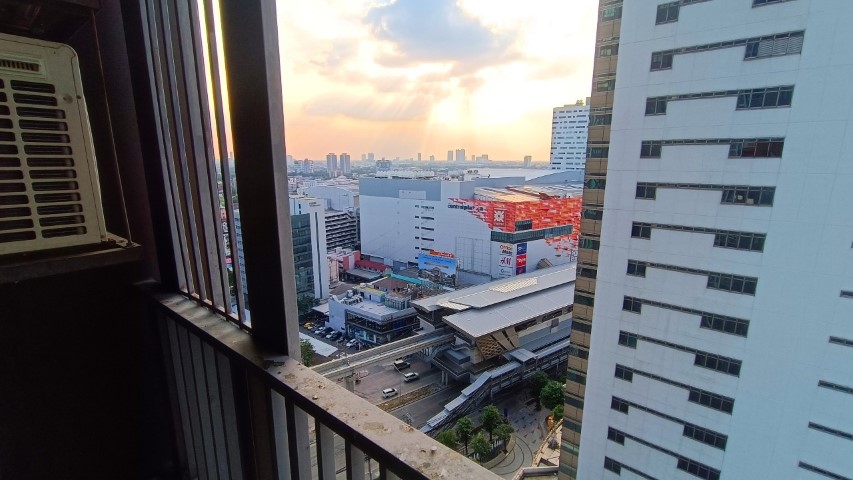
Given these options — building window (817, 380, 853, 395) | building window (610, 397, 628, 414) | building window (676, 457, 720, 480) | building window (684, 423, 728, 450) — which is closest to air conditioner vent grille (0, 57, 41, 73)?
building window (817, 380, 853, 395)

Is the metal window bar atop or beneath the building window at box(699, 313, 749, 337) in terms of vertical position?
atop

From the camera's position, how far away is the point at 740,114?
7.90ft

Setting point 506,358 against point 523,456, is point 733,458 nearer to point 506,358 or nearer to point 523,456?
point 523,456

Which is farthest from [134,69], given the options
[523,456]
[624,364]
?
[523,456]

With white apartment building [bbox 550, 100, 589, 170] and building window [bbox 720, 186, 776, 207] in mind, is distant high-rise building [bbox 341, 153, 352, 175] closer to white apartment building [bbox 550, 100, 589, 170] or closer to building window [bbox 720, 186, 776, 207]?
white apartment building [bbox 550, 100, 589, 170]

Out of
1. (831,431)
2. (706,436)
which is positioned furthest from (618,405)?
(831,431)

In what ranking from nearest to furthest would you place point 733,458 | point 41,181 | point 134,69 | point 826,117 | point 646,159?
point 41,181
point 134,69
point 826,117
point 646,159
point 733,458

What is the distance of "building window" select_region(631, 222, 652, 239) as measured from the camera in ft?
9.22

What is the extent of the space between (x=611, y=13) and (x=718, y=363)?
2924 mm

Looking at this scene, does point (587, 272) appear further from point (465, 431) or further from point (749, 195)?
point (465, 431)

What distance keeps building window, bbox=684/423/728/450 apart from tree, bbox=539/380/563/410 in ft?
10.3

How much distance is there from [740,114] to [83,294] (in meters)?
3.52

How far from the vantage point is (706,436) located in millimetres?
3160

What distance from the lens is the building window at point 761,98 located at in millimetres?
2270
